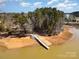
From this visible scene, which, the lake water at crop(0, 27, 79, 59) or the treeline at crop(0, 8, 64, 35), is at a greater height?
the treeline at crop(0, 8, 64, 35)

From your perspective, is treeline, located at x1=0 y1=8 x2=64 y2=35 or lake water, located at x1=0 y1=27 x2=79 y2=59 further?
treeline, located at x1=0 y1=8 x2=64 y2=35

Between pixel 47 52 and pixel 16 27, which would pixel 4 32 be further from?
pixel 47 52

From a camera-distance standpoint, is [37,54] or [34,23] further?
[34,23]

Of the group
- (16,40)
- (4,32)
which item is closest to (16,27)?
(4,32)

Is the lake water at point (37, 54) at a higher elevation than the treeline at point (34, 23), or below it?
below

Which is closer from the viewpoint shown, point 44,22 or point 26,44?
point 26,44

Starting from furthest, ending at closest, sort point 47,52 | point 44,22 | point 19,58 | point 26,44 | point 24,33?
point 44,22, point 24,33, point 26,44, point 47,52, point 19,58

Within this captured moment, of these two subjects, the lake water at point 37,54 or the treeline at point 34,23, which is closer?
the lake water at point 37,54

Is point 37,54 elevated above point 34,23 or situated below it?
below
